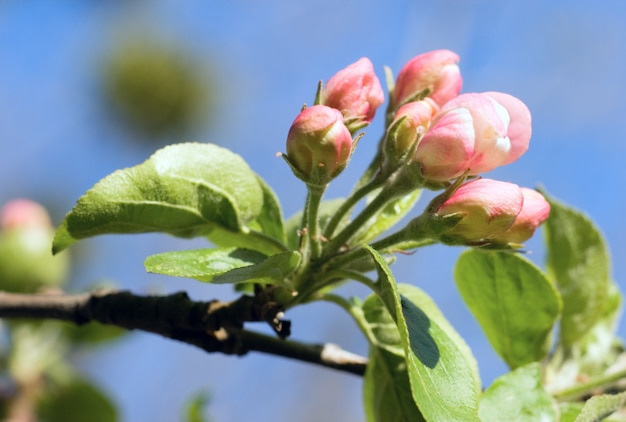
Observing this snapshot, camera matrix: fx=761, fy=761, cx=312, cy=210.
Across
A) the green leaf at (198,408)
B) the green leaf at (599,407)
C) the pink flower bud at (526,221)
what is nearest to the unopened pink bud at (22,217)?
the green leaf at (198,408)

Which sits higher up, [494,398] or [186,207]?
[186,207]

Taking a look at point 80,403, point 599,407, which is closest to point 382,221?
point 599,407

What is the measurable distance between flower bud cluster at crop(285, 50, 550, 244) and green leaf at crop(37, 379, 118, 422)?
4.07 ft

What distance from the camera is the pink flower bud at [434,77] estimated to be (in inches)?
41.8

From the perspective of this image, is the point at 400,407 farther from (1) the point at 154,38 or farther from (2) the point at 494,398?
(1) the point at 154,38

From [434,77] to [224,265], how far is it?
15.9 inches

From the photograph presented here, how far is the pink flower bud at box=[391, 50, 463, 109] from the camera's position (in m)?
1.06

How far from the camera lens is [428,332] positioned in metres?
0.89

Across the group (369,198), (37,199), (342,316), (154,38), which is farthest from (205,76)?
(369,198)

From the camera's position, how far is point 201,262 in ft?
2.95

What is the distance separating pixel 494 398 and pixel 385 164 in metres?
0.34

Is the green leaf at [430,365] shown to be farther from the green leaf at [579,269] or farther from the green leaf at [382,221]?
the green leaf at [579,269]

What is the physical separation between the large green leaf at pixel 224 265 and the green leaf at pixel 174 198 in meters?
0.10

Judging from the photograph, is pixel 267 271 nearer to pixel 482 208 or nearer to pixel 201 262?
pixel 201 262
